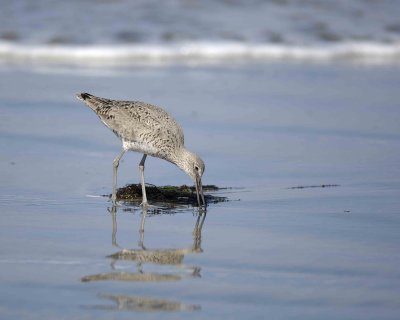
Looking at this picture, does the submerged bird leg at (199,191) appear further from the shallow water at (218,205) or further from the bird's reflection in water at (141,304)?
the bird's reflection in water at (141,304)

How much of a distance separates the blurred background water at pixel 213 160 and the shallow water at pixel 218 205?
0.8 inches

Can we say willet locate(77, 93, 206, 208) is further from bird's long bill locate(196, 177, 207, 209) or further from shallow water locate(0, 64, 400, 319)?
shallow water locate(0, 64, 400, 319)

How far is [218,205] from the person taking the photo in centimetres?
761

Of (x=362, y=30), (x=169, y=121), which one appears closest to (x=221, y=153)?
(x=169, y=121)

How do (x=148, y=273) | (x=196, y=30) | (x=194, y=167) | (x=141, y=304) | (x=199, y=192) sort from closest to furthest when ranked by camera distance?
1. (x=141, y=304)
2. (x=148, y=273)
3. (x=199, y=192)
4. (x=194, y=167)
5. (x=196, y=30)

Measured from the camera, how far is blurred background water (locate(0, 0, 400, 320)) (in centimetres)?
541

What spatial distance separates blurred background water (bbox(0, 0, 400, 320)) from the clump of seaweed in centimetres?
17

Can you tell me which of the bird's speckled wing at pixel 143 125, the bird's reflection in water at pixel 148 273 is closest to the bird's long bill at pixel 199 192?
the bird's speckled wing at pixel 143 125

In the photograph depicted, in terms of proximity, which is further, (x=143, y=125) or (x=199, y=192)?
(x=143, y=125)

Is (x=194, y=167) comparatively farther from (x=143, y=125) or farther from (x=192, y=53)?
(x=192, y=53)

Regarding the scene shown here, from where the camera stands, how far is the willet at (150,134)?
8016 mm

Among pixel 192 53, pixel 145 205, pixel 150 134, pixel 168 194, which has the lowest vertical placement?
pixel 145 205

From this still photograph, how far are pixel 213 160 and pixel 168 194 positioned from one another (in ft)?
4.28

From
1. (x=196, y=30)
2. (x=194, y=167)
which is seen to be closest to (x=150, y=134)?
(x=194, y=167)
